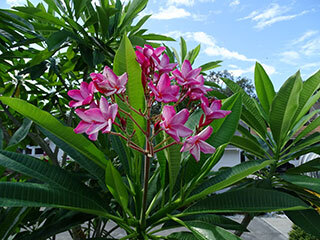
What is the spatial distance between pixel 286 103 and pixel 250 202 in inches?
15.1

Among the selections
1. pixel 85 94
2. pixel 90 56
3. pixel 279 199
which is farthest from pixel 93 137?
pixel 90 56

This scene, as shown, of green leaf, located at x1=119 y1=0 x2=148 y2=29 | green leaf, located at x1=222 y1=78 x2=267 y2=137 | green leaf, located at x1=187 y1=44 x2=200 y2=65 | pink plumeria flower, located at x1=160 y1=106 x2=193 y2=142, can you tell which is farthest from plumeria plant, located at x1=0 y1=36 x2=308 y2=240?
green leaf, located at x1=187 y1=44 x2=200 y2=65

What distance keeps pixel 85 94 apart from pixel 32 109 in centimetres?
12

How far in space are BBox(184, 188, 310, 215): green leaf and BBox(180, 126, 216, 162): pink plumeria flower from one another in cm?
17

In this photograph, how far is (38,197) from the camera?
0.58m

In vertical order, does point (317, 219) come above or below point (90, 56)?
below

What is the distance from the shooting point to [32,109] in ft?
2.01

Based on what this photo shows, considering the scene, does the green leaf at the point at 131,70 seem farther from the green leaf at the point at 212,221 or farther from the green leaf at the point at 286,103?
the green leaf at the point at 286,103

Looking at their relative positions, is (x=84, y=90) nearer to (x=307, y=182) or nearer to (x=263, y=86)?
(x=307, y=182)

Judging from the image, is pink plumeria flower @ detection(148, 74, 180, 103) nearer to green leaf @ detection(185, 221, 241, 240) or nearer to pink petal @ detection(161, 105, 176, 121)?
pink petal @ detection(161, 105, 176, 121)

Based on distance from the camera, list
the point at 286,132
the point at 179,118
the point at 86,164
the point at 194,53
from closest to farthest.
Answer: the point at 179,118 < the point at 86,164 < the point at 286,132 < the point at 194,53

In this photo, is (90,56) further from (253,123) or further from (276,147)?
(276,147)

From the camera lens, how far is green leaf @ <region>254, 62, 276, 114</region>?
1.12m

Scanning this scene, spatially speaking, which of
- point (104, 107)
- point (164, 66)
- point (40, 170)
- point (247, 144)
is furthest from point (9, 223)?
point (247, 144)
